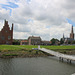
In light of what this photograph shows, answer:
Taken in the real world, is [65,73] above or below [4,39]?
below

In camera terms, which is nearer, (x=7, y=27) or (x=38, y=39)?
(x=7, y=27)

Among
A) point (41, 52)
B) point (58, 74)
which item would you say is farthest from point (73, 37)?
point (58, 74)

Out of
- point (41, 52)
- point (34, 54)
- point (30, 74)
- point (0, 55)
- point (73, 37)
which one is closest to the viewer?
point (30, 74)

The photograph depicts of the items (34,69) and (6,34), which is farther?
(6,34)

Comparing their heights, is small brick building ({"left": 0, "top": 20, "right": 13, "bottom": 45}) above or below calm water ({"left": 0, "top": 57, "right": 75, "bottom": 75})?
above

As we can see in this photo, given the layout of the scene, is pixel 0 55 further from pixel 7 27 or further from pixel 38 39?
pixel 38 39

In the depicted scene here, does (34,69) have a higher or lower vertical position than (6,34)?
lower

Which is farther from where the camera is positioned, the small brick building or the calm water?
the small brick building

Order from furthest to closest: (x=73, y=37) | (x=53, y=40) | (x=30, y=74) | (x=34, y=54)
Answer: (x=73, y=37) → (x=53, y=40) → (x=34, y=54) → (x=30, y=74)

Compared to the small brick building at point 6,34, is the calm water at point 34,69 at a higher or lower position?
lower

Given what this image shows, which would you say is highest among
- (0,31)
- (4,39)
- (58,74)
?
(0,31)

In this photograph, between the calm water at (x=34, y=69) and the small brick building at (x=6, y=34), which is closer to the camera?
the calm water at (x=34, y=69)

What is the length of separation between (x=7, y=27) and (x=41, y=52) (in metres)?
44.0

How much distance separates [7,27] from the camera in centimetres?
8450
